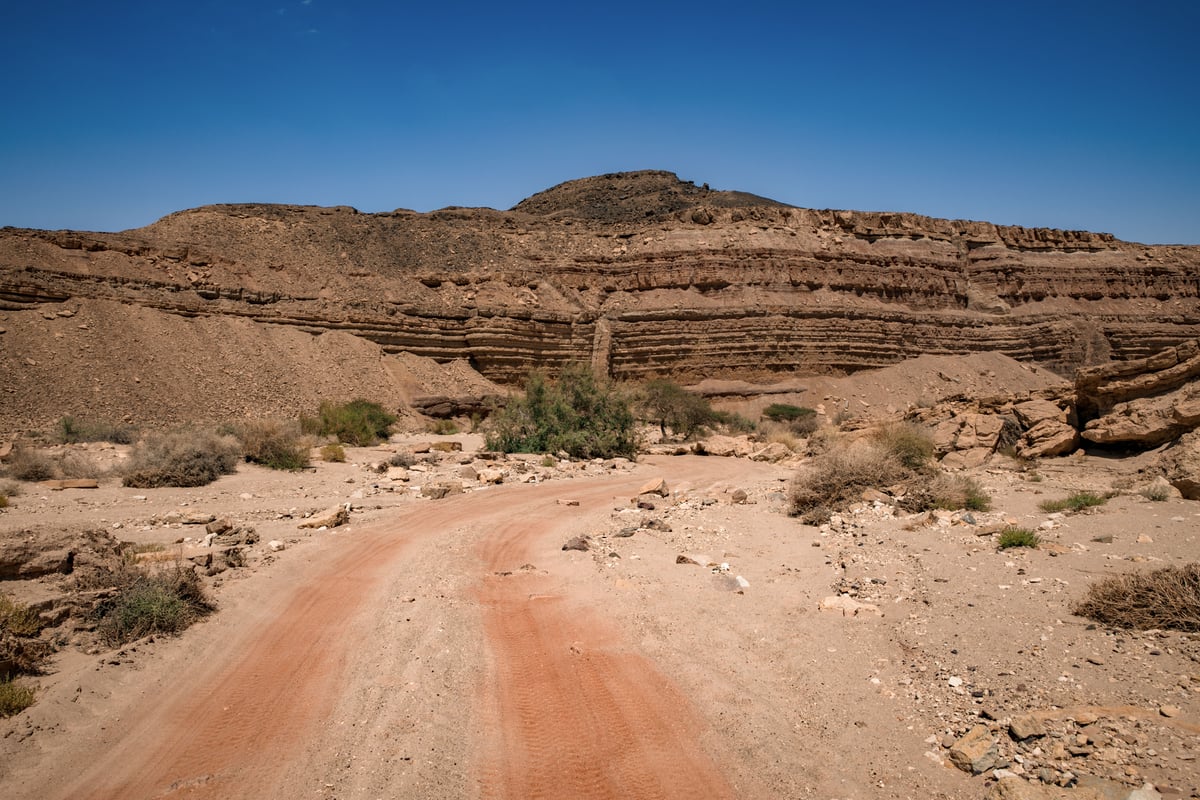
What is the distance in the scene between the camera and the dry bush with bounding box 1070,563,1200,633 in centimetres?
479

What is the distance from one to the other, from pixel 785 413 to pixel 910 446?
22.7 m

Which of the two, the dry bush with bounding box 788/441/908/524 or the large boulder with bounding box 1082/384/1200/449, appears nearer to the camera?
A: the dry bush with bounding box 788/441/908/524

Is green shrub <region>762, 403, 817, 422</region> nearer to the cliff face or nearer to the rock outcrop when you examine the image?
the cliff face

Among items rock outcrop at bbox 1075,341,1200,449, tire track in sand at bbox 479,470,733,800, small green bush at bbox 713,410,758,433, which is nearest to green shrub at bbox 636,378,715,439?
small green bush at bbox 713,410,758,433

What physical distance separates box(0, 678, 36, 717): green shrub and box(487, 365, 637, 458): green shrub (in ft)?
55.8

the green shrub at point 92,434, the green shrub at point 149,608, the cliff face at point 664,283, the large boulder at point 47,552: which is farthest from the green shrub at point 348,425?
the green shrub at point 149,608

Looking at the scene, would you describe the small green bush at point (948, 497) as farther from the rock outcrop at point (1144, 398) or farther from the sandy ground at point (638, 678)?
the rock outcrop at point (1144, 398)

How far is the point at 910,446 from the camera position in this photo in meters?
13.3

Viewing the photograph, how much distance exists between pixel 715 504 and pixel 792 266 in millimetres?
34896

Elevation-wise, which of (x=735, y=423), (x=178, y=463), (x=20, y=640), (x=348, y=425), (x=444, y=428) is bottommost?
(x=735, y=423)

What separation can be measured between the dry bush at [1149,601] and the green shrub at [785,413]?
96.3 feet

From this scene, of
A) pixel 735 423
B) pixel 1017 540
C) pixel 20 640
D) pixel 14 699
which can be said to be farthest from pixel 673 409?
pixel 14 699

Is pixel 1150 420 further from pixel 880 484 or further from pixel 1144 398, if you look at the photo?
pixel 880 484

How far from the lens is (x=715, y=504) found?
1220 centimetres
